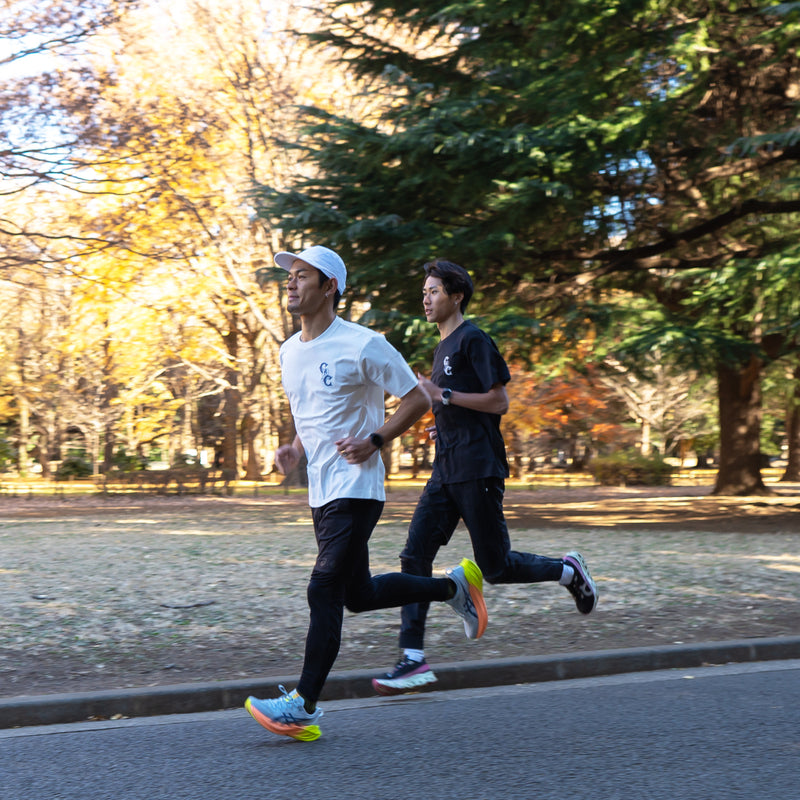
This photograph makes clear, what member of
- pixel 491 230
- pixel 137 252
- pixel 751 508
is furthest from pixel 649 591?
pixel 137 252

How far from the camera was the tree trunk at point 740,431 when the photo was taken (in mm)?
22156

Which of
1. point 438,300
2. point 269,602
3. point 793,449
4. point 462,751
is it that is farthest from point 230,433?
point 462,751

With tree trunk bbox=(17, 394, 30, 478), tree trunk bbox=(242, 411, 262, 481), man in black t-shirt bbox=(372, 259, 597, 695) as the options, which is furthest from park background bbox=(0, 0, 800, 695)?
tree trunk bbox=(17, 394, 30, 478)

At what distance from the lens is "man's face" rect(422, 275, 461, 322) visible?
18.3ft

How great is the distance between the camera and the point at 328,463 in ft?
15.3

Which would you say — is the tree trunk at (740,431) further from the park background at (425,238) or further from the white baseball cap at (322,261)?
the white baseball cap at (322,261)

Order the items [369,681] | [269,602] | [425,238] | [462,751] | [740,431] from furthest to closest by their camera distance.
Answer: [740,431] → [425,238] → [269,602] → [369,681] → [462,751]

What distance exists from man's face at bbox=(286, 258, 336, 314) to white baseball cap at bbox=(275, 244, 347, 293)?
0.04m

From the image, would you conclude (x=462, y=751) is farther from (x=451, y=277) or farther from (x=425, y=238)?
(x=425, y=238)

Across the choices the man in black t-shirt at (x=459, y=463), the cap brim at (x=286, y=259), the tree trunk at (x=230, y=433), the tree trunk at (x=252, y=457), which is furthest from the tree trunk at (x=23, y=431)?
the cap brim at (x=286, y=259)

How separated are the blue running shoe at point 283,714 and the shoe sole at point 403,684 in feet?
3.10

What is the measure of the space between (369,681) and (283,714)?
1.24 meters

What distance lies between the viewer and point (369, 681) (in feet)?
18.8

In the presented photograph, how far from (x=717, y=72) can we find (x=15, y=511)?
1567 centimetres
